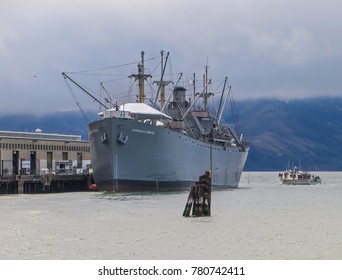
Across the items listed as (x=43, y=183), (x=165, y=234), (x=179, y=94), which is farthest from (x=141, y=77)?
(x=165, y=234)

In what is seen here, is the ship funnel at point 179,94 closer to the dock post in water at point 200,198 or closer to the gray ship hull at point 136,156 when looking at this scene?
the gray ship hull at point 136,156

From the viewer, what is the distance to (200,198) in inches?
1967

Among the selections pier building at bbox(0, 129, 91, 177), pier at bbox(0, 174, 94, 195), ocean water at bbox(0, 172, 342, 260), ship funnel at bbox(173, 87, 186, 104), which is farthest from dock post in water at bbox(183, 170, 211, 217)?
ship funnel at bbox(173, 87, 186, 104)

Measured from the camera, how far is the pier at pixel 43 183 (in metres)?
94.1

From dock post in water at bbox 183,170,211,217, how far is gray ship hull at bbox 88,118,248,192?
36559 millimetres

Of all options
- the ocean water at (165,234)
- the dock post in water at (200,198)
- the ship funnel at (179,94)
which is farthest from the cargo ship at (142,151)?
the dock post in water at (200,198)

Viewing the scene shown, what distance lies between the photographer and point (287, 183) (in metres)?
165

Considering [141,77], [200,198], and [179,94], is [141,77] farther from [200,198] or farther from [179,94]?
[200,198]

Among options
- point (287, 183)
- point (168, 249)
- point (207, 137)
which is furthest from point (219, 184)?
point (168, 249)

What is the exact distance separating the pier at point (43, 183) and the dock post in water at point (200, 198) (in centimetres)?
4746

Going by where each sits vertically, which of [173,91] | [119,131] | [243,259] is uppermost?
[173,91]

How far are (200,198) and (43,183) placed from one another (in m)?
52.5
